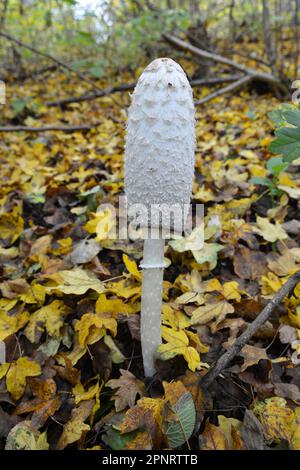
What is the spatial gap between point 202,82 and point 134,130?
5.79m

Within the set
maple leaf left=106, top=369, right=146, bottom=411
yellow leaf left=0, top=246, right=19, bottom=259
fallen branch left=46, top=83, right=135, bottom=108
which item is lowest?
maple leaf left=106, top=369, right=146, bottom=411

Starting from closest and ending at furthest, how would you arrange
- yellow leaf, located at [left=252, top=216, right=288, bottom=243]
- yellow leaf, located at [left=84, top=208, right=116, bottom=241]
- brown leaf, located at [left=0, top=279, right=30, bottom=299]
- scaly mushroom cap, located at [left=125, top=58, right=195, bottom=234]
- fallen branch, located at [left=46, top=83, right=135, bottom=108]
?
scaly mushroom cap, located at [left=125, top=58, right=195, bottom=234] < brown leaf, located at [left=0, top=279, right=30, bottom=299] < yellow leaf, located at [left=252, top=216, right=288, bottom=243] < yellow leaf, located at [left=84, top=208, right=116, bottom=241] < fallen branch, located at [left=46, top=83, right=135, bottom=108]

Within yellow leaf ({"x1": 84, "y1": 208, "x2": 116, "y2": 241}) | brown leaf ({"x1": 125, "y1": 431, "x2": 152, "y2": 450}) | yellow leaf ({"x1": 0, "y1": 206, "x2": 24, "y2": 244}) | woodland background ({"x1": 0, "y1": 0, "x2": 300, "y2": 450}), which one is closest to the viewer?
brown leaf ({"x1": 125, "y1": 431, "x2": 152, "y2": 450})

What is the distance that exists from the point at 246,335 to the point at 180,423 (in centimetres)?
45

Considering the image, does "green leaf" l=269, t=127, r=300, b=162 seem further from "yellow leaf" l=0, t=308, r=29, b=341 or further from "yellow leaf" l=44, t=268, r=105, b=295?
"yellow leaf" l=0, t=308, r=29, b=341

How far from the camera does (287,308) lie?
82.4 inches

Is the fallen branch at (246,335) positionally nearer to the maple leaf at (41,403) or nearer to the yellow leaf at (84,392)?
the yellow leaf at (84,392)

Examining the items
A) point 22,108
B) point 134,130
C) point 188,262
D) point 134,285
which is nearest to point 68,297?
point 134,285

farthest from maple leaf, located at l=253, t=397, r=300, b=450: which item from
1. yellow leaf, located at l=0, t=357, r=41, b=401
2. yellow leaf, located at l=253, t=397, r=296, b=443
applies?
yellow leaf, located at l=0, t=357, r=41, b=401

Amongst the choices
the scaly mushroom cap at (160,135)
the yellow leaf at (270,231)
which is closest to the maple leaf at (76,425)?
the scaly mushroom cap at (160,135)

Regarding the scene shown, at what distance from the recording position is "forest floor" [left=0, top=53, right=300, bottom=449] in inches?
64.5

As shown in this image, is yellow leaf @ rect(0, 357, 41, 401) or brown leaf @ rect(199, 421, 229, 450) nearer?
brown leaf @ rect(199, 421, 229, 450)

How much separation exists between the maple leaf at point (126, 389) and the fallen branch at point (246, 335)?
1.03ft

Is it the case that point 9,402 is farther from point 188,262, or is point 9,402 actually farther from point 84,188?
point 84,188
